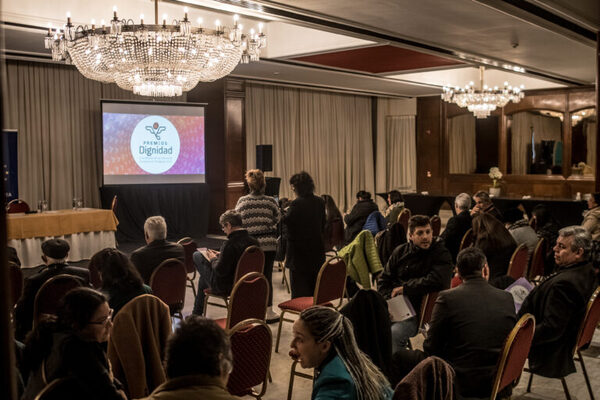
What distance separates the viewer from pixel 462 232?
6.69 m

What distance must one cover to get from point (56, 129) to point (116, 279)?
8186 millimetres

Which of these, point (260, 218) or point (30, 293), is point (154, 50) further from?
point (30, 293)

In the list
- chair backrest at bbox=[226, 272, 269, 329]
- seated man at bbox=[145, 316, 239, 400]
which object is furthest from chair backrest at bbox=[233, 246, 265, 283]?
seated man at bbox=[145, 316, 239, 400]

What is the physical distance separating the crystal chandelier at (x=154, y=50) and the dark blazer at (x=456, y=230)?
2716 millimetres

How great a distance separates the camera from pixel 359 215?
296 inches

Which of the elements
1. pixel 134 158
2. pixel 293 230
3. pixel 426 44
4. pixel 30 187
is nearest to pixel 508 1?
pixel 426 44

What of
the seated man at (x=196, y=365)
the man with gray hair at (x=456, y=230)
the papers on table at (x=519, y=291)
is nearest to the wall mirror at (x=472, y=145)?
the man with gray hair at (x=456, y=230)

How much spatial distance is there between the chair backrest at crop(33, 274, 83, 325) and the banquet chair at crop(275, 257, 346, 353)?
174 cm

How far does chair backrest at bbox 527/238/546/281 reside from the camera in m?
6.26

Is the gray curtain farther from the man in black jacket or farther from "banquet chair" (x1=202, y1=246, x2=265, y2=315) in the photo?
"banquet chair" (x1=202, y1=246, x2=265, y2=315)

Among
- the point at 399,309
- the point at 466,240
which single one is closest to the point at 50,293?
the point at 399,309

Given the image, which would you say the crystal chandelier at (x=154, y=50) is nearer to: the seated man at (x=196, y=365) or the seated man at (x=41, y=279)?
the seated man at (x=41, y=279)

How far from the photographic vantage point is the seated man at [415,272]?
13.6 ft

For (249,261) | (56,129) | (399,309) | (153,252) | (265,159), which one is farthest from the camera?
(265,159)
